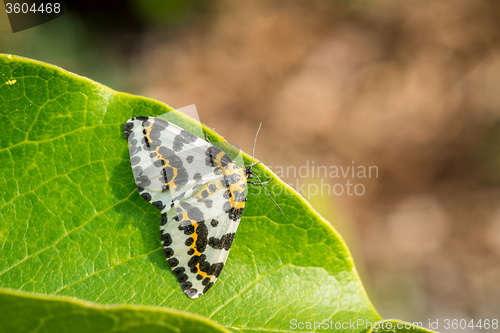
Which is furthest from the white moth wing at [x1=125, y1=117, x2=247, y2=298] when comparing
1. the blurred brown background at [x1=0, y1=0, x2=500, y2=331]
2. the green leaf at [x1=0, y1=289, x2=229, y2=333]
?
the blurred brown background at [x1=0, y1=0, x2=500, y2=331]

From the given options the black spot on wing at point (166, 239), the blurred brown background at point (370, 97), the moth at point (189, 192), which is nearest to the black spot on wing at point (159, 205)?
the moth at point (189, 192)

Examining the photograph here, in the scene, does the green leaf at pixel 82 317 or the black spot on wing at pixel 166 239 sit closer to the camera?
the green leaf at pixel 82 317

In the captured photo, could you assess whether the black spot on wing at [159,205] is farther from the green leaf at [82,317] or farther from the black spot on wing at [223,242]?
the green leaf at [82,317]

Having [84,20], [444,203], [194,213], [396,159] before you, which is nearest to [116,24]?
[84,20]

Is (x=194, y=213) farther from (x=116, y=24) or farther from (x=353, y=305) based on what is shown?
(x=116, y=24)

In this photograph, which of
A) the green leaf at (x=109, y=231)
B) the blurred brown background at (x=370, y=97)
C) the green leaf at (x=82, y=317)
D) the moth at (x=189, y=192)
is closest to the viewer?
the green leaf at (x=82, y=317)

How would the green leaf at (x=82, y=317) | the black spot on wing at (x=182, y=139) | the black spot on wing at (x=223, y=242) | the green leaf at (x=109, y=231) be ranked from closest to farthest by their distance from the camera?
the green leaf at (x=82, y=317), the green leaf at (x=109, y=231), the black spot on wing at (x=223, y=242), the black spot on wing at (x=182, y=139)
